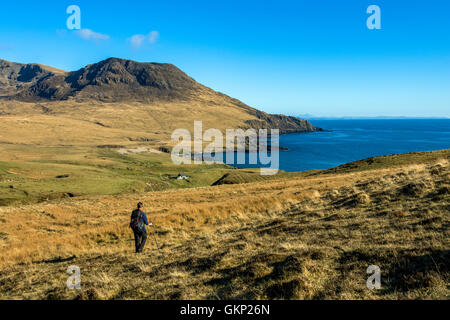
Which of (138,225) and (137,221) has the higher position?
(137,221)

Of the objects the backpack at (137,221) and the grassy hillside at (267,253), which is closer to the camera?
the grassy hillside at (267,253)

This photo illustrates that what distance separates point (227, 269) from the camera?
9.22m

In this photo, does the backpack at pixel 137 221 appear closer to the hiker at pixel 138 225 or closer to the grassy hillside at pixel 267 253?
the hiker at pixel 138 225

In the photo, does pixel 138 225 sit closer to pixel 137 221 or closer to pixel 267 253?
pixel 137 221

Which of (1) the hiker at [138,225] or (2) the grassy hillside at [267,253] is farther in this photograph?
(1) the hiker at [138,225]

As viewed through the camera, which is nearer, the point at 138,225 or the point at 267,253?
the point at 267,253

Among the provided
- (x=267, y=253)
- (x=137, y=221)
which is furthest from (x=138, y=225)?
(x=267, y=253)

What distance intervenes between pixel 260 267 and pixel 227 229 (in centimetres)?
746

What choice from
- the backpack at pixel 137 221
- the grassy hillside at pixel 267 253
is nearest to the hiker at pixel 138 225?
the backpack at pixel 137 221

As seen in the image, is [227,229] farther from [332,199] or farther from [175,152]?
[175,152]

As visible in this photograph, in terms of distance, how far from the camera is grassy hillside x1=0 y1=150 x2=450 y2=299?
7.32 m

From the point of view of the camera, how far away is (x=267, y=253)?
9.88m

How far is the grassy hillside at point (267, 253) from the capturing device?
7320 mm

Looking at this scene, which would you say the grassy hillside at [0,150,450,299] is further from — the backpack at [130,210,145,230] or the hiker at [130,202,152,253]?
the backpack at [130,210,145,230]
